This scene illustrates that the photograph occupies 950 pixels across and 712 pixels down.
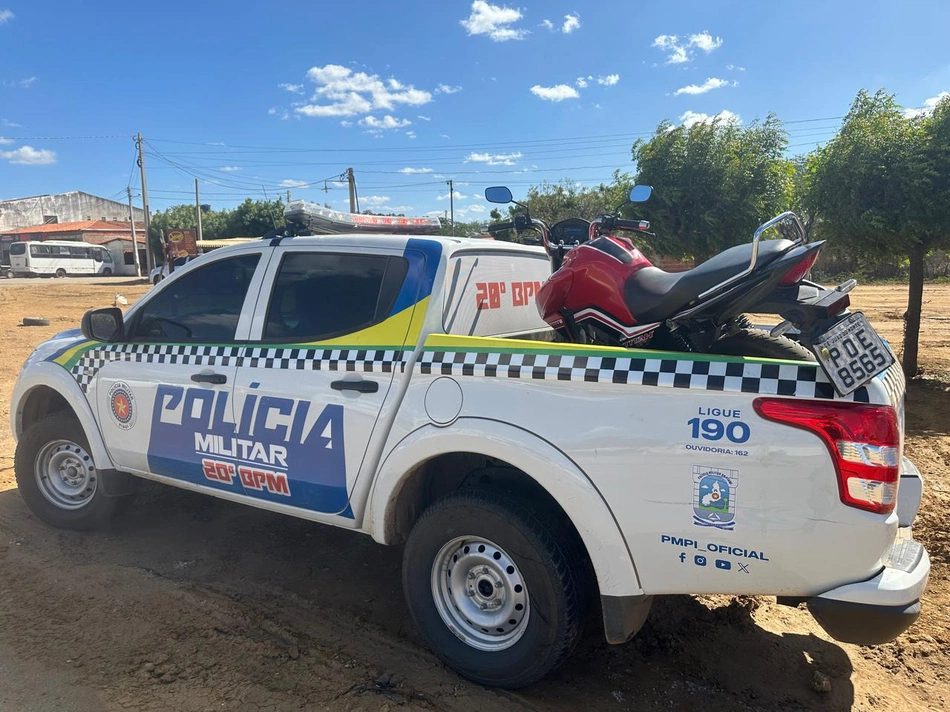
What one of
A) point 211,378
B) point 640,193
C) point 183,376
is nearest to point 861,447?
point 640,193

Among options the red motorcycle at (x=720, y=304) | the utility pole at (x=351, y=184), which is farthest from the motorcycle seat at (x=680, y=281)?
the utility pole at (x=351, y=184)

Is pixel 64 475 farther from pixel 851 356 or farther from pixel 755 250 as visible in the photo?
pixel 851 356

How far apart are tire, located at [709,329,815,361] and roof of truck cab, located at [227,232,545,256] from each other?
1.25m

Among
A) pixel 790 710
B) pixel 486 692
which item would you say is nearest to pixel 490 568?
pixel 486 692

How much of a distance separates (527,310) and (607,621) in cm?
177

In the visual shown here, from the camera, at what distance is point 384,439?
2.84m

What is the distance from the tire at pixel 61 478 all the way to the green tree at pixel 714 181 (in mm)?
6497

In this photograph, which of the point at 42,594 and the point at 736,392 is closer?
the point at 736,392

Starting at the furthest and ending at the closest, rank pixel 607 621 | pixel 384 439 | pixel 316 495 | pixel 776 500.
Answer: pixel 316 495 → pixel 384 439 → pixel 607 621 → pixel 776 500

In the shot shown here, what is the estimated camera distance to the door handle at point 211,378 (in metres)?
3.37

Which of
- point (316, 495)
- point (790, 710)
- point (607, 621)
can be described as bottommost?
point (790, 710)

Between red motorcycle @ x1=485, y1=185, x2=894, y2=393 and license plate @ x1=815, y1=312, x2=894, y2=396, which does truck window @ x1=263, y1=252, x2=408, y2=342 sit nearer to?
red motorcycle @ x1=485, y1=185, x2=894, y2=393

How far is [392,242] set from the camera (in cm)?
313

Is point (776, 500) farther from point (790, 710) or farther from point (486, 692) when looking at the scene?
point (486, 692)
